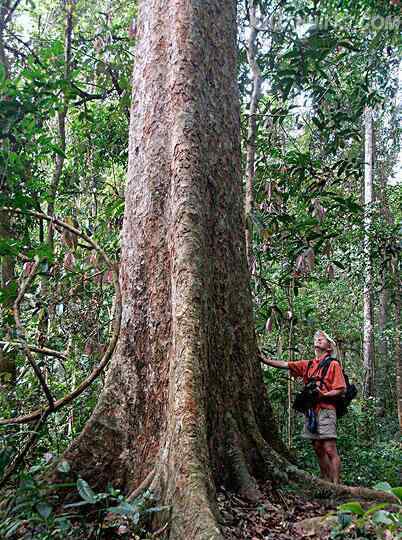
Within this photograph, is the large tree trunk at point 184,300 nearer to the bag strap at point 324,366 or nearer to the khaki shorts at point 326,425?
the khaki shorts at point 326,425

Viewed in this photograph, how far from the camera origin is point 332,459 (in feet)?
15.6

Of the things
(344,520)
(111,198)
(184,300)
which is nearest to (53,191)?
(184,300)

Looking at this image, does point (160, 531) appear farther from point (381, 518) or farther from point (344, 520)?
point (381, 518)

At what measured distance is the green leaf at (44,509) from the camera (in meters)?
2.04

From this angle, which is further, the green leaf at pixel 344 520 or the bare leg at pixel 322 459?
the bare leg at pixel 322 459

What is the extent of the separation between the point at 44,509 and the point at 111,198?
5912 millimetres

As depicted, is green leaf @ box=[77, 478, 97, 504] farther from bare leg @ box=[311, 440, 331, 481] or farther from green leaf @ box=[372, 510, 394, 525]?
bare leg @ box=[311, 440, 331, 481]

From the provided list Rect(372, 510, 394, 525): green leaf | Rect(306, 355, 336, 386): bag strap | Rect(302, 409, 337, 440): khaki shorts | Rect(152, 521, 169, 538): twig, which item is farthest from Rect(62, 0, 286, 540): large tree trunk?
Rect(306, 355, 336, 386): bag strap

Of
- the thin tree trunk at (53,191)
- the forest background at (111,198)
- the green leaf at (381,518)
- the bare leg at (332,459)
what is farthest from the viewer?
the bare leg at (332,459)

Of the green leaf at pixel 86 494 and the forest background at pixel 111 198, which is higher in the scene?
the forest background at pixel 111 198

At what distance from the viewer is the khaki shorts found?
477cm

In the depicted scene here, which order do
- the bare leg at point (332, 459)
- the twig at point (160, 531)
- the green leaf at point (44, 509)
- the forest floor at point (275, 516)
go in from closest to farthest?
1. the green leaf at point (44, 509)
2. the twig at point (160, 531)
3. the forest floor at point (275, 516)
4. the bare leg at point (332, 459)

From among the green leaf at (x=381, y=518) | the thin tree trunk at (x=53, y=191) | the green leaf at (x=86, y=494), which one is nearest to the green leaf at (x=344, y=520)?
the green leaf at (x=381, y=518)

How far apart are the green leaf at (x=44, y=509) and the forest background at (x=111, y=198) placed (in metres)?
0.37
